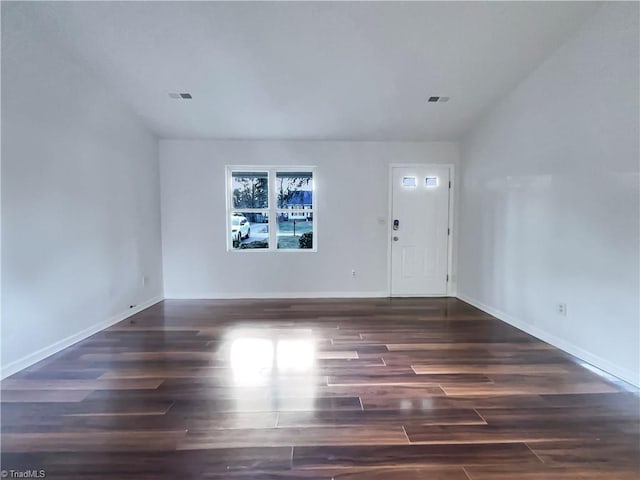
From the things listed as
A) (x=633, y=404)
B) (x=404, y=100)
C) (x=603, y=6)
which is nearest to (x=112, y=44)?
(x=404, y=100)

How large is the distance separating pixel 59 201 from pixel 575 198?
15.3 ft

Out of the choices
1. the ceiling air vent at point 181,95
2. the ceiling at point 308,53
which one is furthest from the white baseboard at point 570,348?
the ceiling air vent at point 181,95

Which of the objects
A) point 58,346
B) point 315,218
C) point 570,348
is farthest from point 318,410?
point 315,218

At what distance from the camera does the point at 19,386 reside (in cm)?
226

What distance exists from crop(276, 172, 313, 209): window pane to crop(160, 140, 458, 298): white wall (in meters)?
0.17

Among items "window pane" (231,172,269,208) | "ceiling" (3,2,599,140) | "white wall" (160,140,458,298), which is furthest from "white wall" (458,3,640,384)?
"window pane" (231,172,269,208)

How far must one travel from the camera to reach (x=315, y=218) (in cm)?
489

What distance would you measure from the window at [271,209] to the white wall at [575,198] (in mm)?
2560

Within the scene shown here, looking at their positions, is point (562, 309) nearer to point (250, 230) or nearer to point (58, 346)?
point (250, 230)

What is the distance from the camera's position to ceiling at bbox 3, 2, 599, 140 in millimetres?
2576

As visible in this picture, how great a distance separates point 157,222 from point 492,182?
4651 mm

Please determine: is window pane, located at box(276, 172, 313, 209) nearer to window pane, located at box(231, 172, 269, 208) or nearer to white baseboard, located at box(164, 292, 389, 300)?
window pane, located at box(231, 172, 269, 208)

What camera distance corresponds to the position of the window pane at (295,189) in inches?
194

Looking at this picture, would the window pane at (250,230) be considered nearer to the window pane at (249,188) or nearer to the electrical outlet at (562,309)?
the window pane at (249,188)
